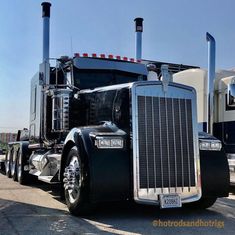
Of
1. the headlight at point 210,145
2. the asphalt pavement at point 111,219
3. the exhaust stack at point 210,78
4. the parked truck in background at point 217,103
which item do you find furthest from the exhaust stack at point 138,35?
the headlight at point 210,145

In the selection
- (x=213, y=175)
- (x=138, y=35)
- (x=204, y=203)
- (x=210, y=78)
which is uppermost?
(x=138, y=35)

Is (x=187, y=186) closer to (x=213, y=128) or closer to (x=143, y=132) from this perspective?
(x=143, y=132)

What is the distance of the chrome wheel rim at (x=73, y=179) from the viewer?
7087 millimetres

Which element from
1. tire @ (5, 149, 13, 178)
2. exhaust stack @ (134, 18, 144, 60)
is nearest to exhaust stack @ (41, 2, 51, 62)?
exhaust stack @ (134, 18, 144, 60)

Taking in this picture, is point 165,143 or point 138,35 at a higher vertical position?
point 138,35

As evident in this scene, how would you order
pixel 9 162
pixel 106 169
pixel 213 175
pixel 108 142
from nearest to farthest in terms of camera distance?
pixel 106 169 → pixel 108 142 → pixel 213 175 → pixel 9 162

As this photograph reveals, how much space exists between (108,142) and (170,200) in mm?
1266

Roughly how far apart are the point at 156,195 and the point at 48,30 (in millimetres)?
5664

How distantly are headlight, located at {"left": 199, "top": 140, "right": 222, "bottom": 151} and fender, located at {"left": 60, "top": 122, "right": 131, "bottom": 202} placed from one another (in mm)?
1377

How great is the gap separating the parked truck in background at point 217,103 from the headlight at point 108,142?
15.8ft

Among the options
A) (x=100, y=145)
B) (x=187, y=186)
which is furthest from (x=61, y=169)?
(x=187, y=186)

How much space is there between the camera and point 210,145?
7.52m

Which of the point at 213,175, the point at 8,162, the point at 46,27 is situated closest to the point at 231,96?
the point at 213,175

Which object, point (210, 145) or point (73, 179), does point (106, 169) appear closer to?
point (73, 179)
